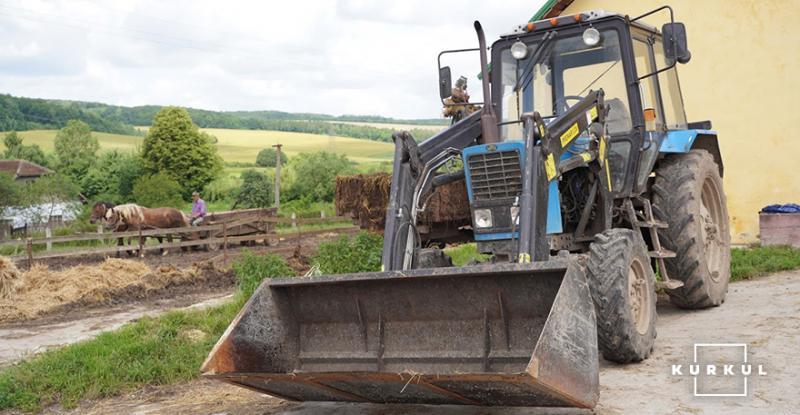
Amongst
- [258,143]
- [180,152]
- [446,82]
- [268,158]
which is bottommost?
[268,158]

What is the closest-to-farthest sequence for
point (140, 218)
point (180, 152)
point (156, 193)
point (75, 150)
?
point (140, 218), point (156, 193), point (180, 152), point (75, 150)

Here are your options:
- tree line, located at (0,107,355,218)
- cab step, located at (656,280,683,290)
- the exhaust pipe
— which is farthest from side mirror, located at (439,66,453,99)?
tree line, located at (0,107,355,218)

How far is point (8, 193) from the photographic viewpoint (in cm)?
3703

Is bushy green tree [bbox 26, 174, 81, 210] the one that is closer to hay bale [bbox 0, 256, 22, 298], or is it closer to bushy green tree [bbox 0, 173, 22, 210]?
bushy green tree [bbox 0, 173, 22, 210]

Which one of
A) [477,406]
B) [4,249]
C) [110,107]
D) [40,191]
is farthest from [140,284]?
[110,107]

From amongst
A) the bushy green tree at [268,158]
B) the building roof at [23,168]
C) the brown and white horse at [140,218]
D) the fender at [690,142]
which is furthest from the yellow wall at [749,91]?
the bushy green tree at [268,158]

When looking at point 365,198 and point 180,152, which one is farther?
point 180,152

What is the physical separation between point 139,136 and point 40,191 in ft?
117

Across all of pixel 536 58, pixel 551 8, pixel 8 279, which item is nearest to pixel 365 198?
pixel 536 58

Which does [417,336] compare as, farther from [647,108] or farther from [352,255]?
[352,255]

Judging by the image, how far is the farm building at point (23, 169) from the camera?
50.9 metres

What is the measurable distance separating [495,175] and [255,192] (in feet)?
130

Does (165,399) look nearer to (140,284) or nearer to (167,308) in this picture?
(167,308)

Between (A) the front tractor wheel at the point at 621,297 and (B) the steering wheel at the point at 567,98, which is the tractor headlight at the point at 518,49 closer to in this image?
(B) the steering wheel at the point at 567,98
